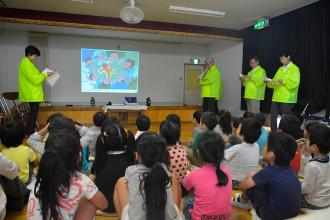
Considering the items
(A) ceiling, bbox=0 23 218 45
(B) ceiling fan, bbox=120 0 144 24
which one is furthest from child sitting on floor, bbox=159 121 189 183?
(A) ceiling, bbox=0 23 218 45

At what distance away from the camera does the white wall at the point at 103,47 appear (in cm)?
677

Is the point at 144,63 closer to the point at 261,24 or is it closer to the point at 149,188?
the point at 261,24

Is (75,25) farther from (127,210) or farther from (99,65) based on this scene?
(127,210)

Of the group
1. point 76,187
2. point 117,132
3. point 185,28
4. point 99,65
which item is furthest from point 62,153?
point 99,65

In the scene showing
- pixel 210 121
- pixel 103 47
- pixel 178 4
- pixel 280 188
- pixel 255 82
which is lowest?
pixel 280 188

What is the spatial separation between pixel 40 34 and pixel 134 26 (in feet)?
8.65

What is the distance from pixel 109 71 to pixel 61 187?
6474 millimetres

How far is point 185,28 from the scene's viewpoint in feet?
20.0

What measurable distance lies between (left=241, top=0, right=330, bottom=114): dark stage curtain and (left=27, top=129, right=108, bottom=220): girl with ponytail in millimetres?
4098

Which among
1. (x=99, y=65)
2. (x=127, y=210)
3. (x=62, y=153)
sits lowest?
(x=127, y=210)

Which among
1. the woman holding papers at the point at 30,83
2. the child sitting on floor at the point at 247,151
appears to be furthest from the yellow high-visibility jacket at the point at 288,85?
the woman holding papers at the point at 30,83

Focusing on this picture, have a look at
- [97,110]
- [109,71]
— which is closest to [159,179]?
[97,110]

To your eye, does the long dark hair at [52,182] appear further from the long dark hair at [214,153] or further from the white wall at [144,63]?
the white wall at [144,63]

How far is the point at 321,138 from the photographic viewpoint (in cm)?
172
